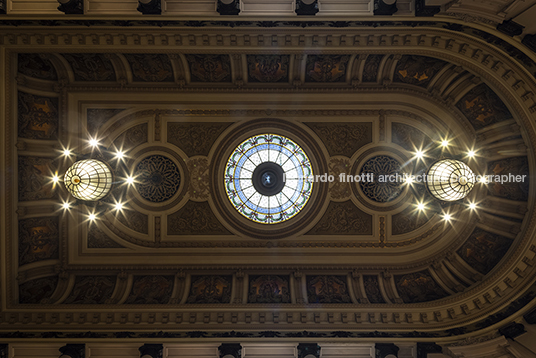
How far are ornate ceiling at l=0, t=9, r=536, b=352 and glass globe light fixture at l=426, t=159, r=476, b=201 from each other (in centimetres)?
193

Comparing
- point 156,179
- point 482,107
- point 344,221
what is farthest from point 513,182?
point 156,179

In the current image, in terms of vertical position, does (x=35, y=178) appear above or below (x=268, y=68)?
below

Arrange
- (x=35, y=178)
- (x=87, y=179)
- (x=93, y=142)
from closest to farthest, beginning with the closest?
1. (x=87, y=179)
2. (x=35, y=178)
3. (x=93, y=142)

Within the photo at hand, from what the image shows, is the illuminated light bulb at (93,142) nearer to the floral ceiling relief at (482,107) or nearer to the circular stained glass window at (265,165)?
the circular stained glass window at (265,165)

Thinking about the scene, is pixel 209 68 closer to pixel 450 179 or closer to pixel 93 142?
pixel 93 142

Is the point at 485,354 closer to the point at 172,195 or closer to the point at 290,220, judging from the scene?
the point at 290,220

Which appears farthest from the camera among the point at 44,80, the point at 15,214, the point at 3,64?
the point at 44,80

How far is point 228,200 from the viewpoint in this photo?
9930 mm

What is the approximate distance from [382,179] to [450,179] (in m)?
2.54

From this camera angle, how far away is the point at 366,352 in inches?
322

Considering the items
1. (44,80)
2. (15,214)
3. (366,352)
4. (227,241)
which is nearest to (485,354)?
(366,352)

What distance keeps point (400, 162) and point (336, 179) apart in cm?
200

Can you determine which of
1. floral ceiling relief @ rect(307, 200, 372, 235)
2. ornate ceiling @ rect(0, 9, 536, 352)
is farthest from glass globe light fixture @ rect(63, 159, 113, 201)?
floral ceiling relief @ rect(307, 200, 372, 235)

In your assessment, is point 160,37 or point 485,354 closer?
point 485,354
